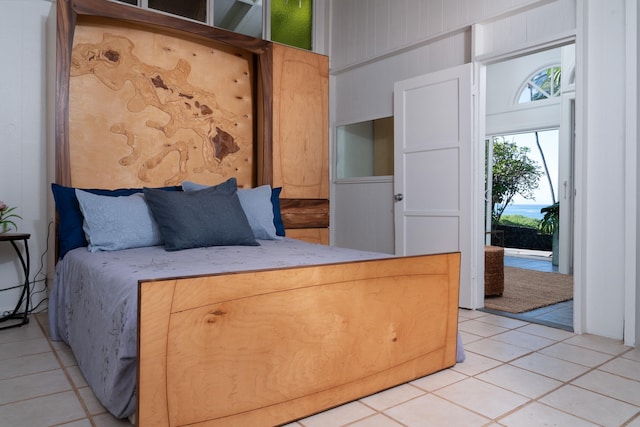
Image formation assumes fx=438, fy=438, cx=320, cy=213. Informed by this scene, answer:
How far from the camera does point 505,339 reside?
8.80ft

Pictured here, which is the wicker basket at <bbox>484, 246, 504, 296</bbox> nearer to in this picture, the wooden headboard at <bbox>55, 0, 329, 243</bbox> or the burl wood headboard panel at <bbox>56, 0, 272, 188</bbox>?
the wooden headboard at <bbox>55, 0, 329, 243</bbox>

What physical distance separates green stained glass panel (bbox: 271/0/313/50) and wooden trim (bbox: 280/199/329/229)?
175 centimetres

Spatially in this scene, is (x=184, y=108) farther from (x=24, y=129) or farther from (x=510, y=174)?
(x=510, y=174)

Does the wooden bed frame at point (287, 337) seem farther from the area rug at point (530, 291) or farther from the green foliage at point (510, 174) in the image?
the green foliage at point (510, 174)

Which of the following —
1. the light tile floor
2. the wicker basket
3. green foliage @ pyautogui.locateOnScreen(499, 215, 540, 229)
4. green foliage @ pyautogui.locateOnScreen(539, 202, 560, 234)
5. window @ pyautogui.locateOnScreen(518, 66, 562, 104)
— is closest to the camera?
the light tile floor

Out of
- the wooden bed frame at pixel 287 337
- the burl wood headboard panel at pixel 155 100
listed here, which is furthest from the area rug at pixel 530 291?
the burl wood headboard panel at pixel 155 100

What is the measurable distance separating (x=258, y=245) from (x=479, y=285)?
184cm

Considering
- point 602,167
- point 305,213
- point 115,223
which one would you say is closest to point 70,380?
point 115,223

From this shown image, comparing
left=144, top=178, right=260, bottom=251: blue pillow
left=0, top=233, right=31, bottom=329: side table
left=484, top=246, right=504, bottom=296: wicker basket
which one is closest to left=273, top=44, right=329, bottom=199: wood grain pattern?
left=144, top=178, right=260, bottom=251: blue pillow

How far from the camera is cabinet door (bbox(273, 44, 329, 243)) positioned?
3.85m

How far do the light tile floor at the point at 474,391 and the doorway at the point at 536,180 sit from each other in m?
0.70

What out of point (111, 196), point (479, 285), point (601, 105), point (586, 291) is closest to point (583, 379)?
point (586, 291)

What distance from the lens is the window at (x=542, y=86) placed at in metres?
6.26

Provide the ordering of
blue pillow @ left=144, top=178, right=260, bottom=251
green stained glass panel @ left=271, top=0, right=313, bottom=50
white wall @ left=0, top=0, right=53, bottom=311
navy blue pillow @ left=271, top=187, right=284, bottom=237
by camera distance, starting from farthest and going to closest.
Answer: green stained glass panel @ left=271, top=0, right=313, bottom=50 < navy blue pillow @ left=271, top=187, right=284, bottom=237 < white wall @ left=0, top=0, right=53, bottom=311 < blue pillow @ left=144, top=178, right=260, bottom=251
